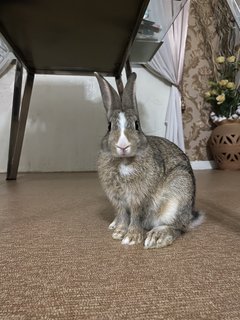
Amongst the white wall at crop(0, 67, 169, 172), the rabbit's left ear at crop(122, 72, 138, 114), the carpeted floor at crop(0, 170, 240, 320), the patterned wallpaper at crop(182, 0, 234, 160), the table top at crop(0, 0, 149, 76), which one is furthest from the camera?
the patterned wallpaper at crop(182, 0, 234, 160)

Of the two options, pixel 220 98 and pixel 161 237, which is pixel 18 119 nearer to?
pixel 161 237

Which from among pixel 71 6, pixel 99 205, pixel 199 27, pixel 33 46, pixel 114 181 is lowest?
pixel 99 205

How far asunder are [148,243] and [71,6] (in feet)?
3.09

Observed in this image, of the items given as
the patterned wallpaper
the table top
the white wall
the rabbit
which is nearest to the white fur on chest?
the rabbit

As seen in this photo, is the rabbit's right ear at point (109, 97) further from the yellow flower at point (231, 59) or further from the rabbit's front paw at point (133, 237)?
the yellow flower at point (231, 59)

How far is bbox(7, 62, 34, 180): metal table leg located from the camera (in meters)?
2.03

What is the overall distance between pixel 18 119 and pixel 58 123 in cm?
74

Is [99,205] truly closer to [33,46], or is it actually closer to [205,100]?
[33,46]

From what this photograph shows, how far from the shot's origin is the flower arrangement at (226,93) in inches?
114

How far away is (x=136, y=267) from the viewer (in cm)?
65

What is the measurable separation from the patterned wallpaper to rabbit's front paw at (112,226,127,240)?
2315 mm

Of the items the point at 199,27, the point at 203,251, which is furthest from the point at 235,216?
the point at 199,27

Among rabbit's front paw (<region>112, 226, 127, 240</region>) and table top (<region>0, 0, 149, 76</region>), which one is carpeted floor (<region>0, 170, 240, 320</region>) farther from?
table top (<region>0, 0, 149, 76</region>)

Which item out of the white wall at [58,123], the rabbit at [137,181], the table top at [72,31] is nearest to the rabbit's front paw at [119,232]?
the rabbit at [137,181]
